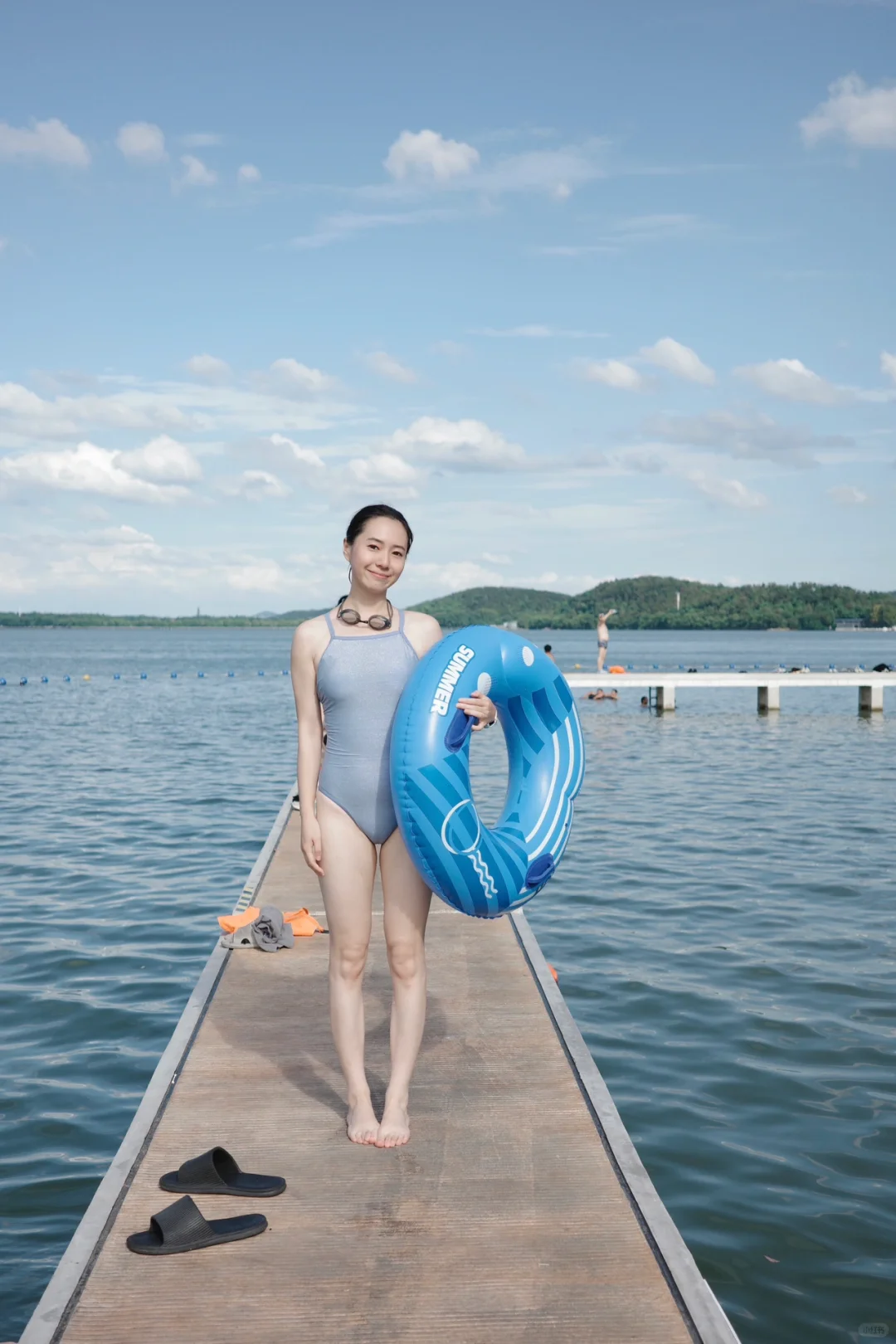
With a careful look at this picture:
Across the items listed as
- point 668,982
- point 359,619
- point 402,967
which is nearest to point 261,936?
point 668,982

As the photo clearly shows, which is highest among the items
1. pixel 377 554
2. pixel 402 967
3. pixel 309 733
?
pixel 377 554

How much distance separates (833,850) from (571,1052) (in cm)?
774

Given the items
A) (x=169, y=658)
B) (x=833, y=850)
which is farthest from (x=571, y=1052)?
(x=169, y=658)

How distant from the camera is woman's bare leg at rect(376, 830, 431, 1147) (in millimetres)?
4195

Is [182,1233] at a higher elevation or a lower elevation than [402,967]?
lower

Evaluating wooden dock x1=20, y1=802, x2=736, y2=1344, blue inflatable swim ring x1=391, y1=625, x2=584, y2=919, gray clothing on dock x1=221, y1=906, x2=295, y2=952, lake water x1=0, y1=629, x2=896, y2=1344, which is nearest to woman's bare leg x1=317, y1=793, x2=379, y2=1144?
wooden dock x1=20, y1=802, x2=736, y2=1344

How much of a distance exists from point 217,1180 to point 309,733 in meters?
1.50

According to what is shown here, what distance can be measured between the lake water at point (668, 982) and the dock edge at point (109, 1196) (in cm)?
75

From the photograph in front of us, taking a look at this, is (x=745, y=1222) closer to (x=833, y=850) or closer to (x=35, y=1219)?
(x=35, y=1219)

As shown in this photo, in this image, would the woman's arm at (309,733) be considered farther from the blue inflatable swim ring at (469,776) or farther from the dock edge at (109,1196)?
the dock edge at (109,1196)

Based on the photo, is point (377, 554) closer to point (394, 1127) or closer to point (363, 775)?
point (363, 775)

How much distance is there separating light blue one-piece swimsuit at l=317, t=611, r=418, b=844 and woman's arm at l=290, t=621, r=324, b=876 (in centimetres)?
4

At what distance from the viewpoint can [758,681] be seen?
1139 inches

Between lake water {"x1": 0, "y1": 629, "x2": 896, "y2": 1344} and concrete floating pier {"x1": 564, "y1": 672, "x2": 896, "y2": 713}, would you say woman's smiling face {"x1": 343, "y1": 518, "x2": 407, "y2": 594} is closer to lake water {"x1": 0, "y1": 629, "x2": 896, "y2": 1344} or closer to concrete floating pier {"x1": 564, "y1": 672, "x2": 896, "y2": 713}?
lake water {"x1": 0, "y1": 629, "x2": 896, "y2": 1344}
